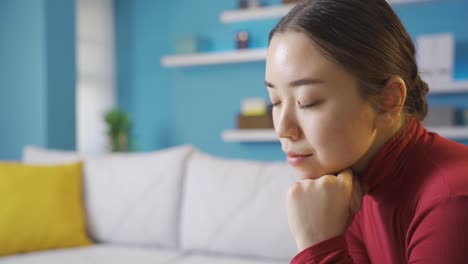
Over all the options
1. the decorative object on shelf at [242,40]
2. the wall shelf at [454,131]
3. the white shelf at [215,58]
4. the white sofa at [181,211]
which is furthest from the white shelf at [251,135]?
the white sofa at [181,211]

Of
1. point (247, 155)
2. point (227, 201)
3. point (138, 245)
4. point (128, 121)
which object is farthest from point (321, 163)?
point (128, 121)

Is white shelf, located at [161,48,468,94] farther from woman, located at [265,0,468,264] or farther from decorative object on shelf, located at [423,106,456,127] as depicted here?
woman, located at [265,0,468,264]

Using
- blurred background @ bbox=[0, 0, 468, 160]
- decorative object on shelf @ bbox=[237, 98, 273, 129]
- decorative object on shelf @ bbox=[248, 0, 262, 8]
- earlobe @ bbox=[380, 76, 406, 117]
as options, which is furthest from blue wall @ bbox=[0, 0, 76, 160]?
earlobe @ bbox=[380, 76, 406, 117]

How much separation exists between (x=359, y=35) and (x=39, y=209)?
184 centimetres

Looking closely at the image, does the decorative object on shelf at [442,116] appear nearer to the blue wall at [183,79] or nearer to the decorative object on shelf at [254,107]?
the blue wall at [183,79]

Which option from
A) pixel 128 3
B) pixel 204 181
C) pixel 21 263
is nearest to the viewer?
pixel 21 263

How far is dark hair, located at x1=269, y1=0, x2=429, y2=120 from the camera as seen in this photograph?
0.63 metres

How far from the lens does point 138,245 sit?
210 centimetres

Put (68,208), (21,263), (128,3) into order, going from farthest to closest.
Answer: (128,3), (68,208), (21,263)

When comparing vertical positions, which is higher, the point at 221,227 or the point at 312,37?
the point at 312,37

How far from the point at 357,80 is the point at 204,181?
1.42 m

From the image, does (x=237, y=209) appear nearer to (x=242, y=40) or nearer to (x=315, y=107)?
(x=315, y=107)

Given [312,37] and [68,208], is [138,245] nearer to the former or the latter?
[68,208]

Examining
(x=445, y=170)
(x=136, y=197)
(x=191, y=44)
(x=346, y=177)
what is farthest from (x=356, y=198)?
(x=191, y=44)
